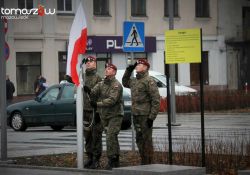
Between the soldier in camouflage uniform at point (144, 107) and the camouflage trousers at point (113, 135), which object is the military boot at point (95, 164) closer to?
the camouflage trousers at point (113, 135)

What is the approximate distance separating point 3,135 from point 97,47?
34.3 m

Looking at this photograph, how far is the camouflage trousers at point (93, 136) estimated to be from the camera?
16719mm

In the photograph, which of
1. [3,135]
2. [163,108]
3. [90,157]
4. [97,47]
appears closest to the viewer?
[90,157]

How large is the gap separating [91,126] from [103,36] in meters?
36.5

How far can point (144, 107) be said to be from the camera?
1582cm

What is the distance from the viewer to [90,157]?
1692cm

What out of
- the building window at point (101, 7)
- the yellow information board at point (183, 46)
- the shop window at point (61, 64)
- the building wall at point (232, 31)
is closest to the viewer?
the yellow information board at point (183, 46)

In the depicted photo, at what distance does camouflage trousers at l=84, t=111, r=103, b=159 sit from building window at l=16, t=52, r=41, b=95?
33.2m

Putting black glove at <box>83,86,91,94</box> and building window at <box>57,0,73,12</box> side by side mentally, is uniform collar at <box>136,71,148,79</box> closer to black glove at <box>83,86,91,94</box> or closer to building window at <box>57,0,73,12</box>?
black glove at <box>83,86,91,94</box>

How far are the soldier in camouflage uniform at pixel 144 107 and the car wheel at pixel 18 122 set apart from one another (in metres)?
16.3

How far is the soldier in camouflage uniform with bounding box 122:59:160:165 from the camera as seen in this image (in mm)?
15758

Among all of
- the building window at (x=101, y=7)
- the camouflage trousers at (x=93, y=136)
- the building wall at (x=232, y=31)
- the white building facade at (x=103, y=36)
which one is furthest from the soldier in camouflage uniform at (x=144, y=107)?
the building wall at (x=232, y=31)

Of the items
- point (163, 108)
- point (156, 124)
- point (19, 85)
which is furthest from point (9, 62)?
point (156, 124)

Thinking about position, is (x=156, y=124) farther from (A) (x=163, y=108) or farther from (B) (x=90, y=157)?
(B) (x=90, y=157)
